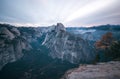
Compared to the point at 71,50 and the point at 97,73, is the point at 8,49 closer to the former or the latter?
the point at 71,50

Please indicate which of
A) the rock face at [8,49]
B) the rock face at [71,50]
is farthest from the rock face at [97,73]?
the rock face at [8,49]

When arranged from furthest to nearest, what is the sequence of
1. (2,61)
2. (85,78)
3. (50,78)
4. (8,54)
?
(8,54), (2,61), (50,78), (85,78)

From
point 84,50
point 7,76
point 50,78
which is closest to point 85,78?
point 50,78

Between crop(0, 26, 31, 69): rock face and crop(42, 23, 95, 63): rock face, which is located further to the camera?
crop(42, 23, 95, 63): rock face

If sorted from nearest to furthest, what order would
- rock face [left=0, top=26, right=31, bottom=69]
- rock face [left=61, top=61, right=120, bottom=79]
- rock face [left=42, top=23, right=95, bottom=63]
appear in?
1. rock face [left=61, top=61, right=120, bottom=79]
2. rock face [left=0, top=26, right=31, bottom=69]
3. rock face [left=42, top=23, right=95, bottom=63]

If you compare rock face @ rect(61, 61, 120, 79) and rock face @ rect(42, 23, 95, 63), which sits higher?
rock face @ rect(61, 61, 120, 79)

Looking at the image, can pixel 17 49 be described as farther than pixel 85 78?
Yes

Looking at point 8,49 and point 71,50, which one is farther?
point 71,50

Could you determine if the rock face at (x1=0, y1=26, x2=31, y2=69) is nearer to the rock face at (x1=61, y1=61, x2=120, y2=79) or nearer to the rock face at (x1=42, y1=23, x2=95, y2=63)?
the rock face at (x1=42, y1=23, x2=95, y2=63)

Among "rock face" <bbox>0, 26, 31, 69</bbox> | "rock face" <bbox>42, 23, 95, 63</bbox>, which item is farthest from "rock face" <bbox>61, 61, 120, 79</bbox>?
"rock face" <bbox>0, 26, 31, 69</bbox>

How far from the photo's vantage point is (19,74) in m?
65.8

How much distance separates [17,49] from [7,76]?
31967 millimetres

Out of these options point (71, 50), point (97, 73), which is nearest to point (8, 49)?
point (71, 50)

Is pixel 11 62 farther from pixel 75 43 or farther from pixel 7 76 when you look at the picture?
pixel 75 43
